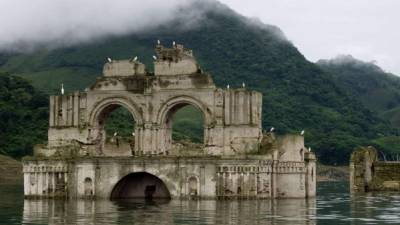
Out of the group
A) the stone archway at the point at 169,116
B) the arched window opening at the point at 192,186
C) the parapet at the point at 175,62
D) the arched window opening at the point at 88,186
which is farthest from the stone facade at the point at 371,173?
the arched window opening at the point at 88,186

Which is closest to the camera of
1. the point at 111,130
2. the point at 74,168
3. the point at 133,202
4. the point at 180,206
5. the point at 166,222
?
the point at 166,222

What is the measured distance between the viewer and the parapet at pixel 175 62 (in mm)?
59500

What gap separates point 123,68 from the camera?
201ft

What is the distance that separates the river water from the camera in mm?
40816

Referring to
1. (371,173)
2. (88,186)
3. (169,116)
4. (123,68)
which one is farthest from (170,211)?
(371,173)

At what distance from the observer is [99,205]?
5259 centimetres

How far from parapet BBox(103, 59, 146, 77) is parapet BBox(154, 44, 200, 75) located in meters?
1.35

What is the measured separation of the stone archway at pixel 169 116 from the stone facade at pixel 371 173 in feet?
63.5

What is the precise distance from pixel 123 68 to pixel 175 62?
3.66 m

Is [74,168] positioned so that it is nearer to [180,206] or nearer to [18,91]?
[180,206]

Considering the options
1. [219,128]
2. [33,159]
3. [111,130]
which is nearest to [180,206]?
[219,128]

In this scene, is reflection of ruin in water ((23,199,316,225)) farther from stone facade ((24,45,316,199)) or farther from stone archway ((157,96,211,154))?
stone archway ((157,96,211,154))

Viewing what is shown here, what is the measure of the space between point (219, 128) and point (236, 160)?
2999 millimetres

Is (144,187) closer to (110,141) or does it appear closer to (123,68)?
(110,141)
